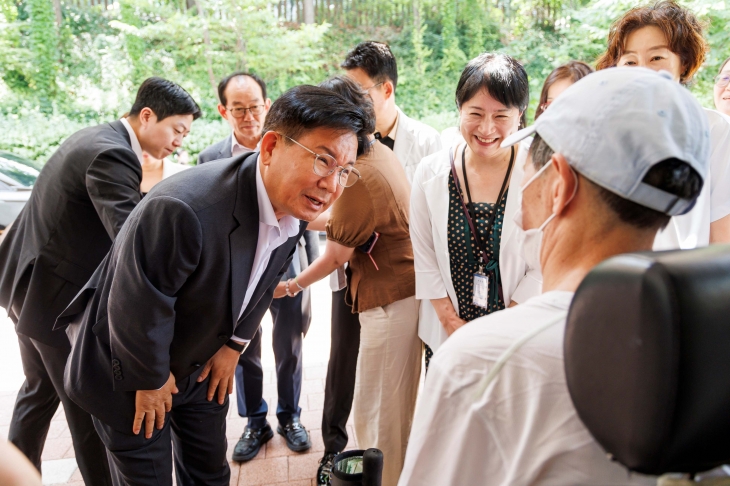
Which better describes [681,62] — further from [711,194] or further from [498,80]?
[498,80]

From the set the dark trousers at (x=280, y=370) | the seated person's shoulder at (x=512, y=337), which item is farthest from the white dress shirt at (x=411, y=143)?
the seated person's shoulder at (x=512, y=337)

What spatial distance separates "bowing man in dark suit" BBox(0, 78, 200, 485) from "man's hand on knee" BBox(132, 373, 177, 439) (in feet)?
2.03

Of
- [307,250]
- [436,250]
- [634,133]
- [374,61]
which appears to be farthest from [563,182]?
[307,250]

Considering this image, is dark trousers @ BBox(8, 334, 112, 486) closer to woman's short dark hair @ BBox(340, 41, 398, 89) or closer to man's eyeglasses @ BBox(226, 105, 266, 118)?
man's eyeglasses @ BBox(226, 105, 266, 118)

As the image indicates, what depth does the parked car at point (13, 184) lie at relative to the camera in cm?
688

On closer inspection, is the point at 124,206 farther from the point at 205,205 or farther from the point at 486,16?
the point at 486,16

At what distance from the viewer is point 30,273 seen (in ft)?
7.53

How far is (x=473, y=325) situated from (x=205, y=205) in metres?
0.94

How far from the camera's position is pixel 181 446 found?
2027 millimetres

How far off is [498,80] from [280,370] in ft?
6.23

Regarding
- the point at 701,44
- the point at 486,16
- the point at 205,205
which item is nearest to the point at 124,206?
the point at 205,205

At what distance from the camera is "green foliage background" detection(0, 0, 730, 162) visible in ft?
35.2

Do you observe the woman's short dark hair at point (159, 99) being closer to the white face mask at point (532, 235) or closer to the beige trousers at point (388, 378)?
the beige trousers at point (388, 378)

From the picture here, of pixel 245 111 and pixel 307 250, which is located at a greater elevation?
pixel 245 111
